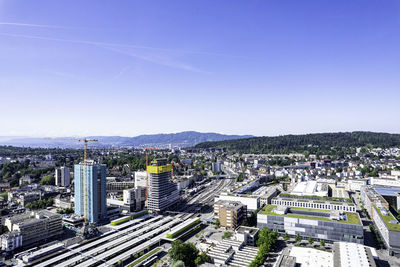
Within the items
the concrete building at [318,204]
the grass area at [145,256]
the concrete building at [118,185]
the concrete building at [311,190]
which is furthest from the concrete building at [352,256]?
the concrete building at [118,185]

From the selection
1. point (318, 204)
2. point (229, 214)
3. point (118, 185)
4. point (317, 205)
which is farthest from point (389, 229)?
point (118, 185)

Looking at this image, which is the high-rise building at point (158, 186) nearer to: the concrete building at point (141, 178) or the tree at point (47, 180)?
the concrete building at point (141, 178)

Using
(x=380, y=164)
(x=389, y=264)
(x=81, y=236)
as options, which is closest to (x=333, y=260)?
(x=389, y=264)

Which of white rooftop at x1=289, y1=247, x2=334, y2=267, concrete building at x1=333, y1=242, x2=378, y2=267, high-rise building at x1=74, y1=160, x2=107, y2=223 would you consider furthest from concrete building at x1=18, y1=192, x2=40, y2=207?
concrete building at x1=333, y1=242, x2=378, y2=267

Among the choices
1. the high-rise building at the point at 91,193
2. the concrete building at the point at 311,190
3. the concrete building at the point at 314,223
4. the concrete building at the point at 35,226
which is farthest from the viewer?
the concrete building at the point at 311,190

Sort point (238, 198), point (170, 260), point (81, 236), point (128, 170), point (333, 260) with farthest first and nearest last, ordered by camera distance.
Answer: point (128, 170) < point (238, 198) < point (81, 236) < point (170, 260) < point (333, 260)

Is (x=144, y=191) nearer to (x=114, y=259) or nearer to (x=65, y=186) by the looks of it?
(x=114, y=259)
